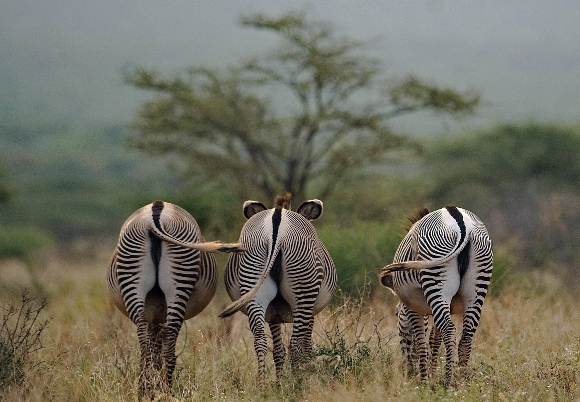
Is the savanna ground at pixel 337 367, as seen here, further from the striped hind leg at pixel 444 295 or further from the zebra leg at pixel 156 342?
the striped hind leg at pixel 444 295

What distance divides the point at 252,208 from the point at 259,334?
1517mm

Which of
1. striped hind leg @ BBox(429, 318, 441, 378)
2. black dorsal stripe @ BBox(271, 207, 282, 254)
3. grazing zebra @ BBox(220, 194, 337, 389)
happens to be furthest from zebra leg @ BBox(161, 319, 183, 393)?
striped hind leg @ BBox(429, 318, 441, 378)

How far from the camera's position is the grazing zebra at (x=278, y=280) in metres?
6.91

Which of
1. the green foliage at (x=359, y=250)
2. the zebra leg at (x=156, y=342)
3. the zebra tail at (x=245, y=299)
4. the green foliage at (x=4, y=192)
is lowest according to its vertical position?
the green foliage at (x=4, y=192)

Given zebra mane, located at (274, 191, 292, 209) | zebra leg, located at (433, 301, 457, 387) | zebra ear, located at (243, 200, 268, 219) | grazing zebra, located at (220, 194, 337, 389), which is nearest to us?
zebra leg, located at (433, 301, 457, 387)

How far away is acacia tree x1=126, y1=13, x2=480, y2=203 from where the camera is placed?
786 inches

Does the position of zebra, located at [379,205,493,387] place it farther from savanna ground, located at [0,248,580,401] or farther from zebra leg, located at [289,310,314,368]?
zebra leg, located at [289,310,314,368]

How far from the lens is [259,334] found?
271 inches

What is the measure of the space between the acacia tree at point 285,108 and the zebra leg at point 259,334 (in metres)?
12.6

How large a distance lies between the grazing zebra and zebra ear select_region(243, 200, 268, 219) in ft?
1.79

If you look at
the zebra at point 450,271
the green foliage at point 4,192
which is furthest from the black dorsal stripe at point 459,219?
the green foliage at point 4,192

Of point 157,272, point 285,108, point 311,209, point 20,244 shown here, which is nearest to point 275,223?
point 157,272

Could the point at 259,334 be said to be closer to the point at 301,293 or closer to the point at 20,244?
the point at 301,293

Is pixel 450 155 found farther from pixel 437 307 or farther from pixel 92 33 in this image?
pixel 92 33
